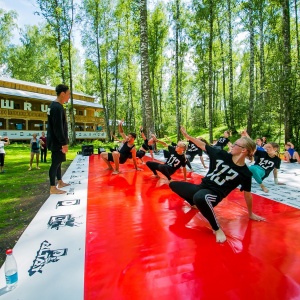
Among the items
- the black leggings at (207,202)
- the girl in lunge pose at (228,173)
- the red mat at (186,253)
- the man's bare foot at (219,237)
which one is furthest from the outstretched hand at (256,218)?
the man's bare foot at (219,237)

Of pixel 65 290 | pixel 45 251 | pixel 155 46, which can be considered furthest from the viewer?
pixel 155 46

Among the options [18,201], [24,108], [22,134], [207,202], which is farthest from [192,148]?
[24,108]

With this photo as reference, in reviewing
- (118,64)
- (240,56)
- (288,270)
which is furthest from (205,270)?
(240,56)

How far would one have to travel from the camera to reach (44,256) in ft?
8.07

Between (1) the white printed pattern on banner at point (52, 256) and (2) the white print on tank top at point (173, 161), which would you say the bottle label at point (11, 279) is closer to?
(1) the white printed pattern on banner at point (52, 256)

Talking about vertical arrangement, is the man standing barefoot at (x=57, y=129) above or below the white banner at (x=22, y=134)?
below

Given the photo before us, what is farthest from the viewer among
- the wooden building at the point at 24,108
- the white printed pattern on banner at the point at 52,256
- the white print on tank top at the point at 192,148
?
the wooden building at the point at 24,108

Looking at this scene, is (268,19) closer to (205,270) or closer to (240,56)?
(240,56)

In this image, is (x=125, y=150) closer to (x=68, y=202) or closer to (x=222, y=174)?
(x=68, y=202)

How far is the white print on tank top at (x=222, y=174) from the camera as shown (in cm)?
312

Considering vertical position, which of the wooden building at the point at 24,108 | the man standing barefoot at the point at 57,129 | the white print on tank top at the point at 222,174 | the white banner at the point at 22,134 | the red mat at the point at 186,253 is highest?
the wooden building at the point at 24,108

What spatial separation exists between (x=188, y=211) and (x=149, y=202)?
832 millimetres

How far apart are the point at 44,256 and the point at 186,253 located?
1.47 m

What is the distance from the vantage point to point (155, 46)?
79.4ft
